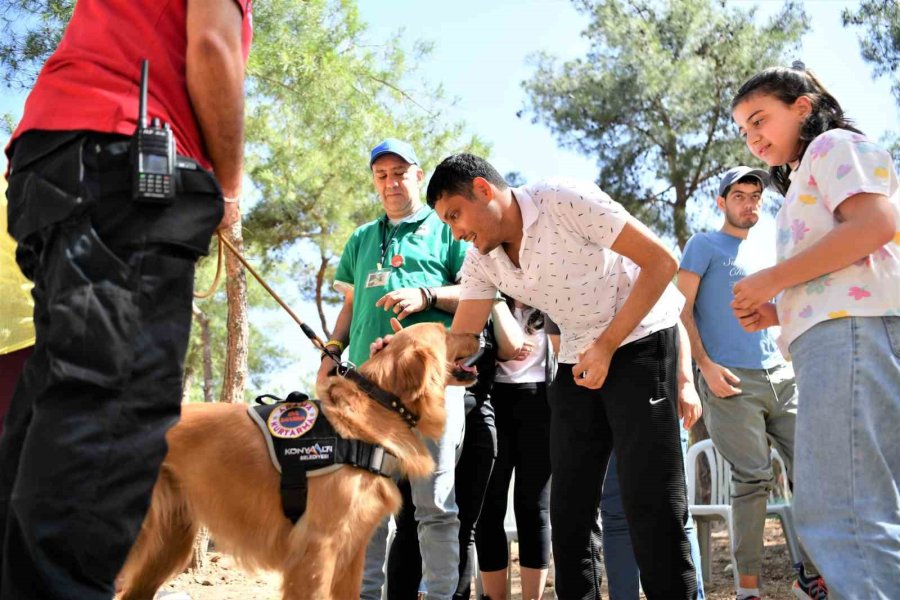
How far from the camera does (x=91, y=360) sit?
63.9 inches

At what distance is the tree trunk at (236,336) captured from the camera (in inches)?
312

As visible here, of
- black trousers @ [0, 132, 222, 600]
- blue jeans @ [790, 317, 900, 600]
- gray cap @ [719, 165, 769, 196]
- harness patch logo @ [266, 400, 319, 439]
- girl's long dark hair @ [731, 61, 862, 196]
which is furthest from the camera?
gray cap @ [719, 165, 769, 196]

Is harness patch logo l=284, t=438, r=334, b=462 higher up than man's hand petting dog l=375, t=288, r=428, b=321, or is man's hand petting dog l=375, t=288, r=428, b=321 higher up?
man's hand petting dog l=375, t=288, r=428, b=321

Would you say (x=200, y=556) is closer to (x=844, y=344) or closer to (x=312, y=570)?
(x=312, y=570)

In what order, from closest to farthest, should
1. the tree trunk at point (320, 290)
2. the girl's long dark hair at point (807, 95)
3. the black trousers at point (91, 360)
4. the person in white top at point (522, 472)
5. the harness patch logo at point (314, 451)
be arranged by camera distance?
the black trousers at point (91, 360)
the girl's long dark hair at point (807, 95)
the harness patch logo at point (314, 451)
the person in white top at point (522, 472)
the tree trunk at point (320, 290)

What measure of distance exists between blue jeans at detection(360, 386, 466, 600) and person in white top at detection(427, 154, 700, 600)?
0.73m

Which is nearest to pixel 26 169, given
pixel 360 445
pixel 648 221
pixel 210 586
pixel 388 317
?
pixel 360 445

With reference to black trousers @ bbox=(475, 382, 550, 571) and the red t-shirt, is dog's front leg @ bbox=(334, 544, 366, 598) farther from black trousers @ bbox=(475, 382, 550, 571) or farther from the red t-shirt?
the red t-shirt

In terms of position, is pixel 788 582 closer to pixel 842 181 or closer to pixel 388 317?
pixel 388 317

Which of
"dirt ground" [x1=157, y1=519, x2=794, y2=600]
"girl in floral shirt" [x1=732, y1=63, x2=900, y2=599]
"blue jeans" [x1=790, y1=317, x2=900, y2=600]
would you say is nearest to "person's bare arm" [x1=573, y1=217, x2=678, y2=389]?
"girl in floral shirt" [x1=732, y1=63, x2=900, y2=599]

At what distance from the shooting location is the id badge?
442 centimetres

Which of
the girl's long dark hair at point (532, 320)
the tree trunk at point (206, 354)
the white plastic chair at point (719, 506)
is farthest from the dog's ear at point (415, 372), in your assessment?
the tree trunk at point (206, 354)

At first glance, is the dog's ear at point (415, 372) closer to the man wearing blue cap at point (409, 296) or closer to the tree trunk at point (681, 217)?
the man wearing blue cap at point (409, 296)

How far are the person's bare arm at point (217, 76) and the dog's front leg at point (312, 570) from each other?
1.81 meters
